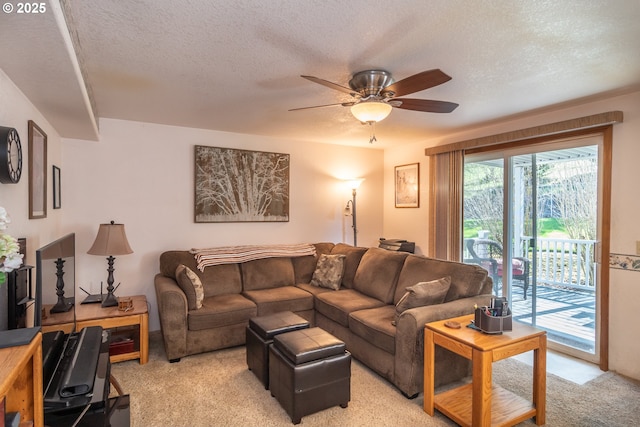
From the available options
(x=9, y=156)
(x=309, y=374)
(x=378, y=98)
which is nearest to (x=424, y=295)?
(x=309, y=374)

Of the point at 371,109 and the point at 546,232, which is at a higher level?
the point at 371,109

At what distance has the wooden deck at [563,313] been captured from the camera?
3223mm

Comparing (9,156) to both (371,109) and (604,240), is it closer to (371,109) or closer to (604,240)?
(371,109)

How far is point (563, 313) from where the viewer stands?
3.44m

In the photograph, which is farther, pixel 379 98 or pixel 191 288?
pixel 191 288

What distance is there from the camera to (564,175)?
3.37m

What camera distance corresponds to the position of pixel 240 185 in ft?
14.1

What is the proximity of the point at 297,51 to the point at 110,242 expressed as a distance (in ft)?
8.10

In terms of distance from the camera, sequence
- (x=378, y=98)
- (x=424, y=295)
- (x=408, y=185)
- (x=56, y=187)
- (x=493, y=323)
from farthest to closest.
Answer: (x=408, y=185) < (x=56, y=187) < (x=424, y=295) < (x=378, y=98) < (x=493, y=323)

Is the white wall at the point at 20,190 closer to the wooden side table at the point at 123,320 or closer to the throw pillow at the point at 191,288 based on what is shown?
the wooden side table at the point at 123,320

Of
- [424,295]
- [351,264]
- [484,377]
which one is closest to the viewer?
[484,377]

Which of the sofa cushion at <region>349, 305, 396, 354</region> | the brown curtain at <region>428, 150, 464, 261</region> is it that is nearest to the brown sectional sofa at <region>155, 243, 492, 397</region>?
the sofa cushion at <region>349, 305, 396, 354</region>

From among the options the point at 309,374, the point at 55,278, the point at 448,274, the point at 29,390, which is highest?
the point at 55,278

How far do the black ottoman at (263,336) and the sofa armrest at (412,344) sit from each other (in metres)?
0.76
